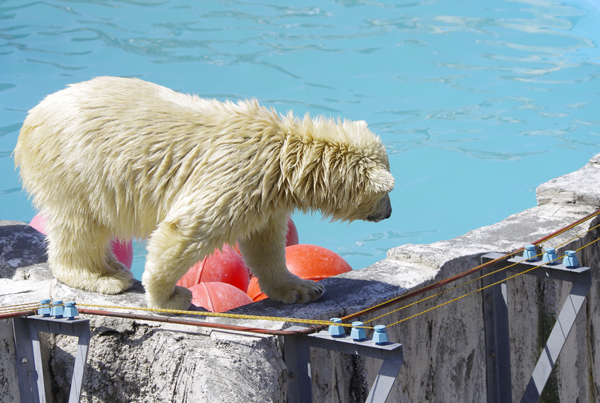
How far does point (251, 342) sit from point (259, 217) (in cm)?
58

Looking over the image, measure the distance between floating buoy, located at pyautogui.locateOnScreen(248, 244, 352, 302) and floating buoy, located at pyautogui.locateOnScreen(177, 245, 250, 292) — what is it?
0.71 ft

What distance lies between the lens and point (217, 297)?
4105 mm

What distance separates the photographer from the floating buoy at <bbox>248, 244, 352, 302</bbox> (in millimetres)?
4496

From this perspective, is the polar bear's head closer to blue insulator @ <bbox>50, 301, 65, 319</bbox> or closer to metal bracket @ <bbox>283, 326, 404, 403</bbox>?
metal bracket @ <bbox>283, 326, 404, 403</bbox>

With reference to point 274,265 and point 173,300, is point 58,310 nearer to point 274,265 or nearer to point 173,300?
point 173,300

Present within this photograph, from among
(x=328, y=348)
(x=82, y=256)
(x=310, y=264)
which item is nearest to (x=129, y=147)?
(x=82, y=256)

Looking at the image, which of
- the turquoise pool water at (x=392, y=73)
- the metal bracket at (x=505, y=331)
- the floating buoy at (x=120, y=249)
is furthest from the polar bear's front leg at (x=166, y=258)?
the turquoise pool water at (x=392, y=73)

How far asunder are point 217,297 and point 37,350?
4.78 ft

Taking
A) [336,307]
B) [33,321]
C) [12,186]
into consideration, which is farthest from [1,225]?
[12,186]

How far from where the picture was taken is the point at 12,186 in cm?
995

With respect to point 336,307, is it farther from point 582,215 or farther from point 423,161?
point 423,161

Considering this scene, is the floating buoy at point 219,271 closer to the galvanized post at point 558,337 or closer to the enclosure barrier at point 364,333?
the enclosure barrier at point 364,333

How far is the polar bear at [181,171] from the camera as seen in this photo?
271 centimetres

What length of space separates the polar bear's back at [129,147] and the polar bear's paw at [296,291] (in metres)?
0.68
